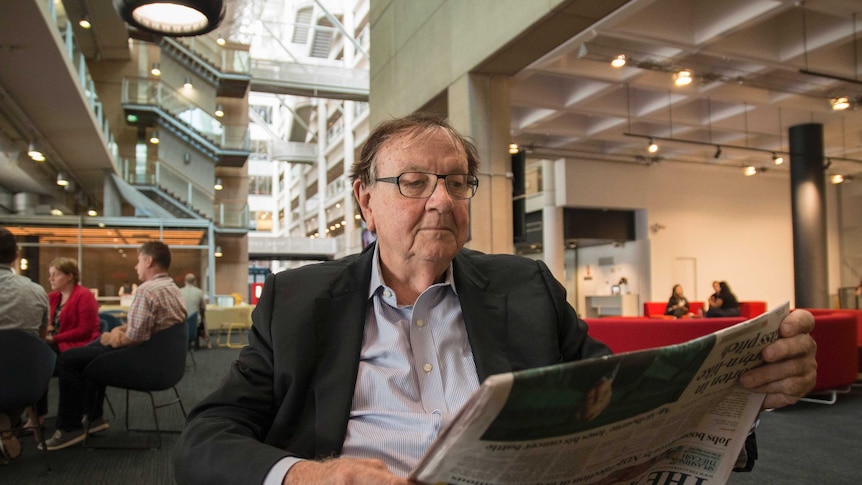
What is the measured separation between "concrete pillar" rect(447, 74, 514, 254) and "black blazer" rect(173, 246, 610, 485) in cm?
552

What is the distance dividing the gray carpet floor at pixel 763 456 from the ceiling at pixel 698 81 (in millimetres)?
4394

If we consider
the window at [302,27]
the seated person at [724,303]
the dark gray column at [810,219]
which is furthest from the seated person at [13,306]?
the window at [302,27]

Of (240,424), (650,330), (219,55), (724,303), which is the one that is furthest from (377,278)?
(219,55)

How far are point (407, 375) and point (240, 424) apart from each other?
0.33m

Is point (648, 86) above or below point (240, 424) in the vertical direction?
above

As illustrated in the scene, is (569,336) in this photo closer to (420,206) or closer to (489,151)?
(420,206)

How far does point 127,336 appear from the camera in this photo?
154 inches

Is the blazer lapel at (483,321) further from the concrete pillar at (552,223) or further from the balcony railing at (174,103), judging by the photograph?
the balcony railing at (174,103)

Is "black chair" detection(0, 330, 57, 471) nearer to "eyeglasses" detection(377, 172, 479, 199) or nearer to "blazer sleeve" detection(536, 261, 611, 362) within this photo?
"eyeglasses" detection(377, 172, 479, 199)

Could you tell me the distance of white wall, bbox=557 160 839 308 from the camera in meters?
15.6

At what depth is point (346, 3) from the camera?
99.6 ft

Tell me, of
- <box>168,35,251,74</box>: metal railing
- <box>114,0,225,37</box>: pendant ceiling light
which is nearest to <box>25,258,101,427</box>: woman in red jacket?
<box>114,0,225,37</box>: pendant ceiling light

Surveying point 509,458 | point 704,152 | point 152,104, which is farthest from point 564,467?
point 152,104

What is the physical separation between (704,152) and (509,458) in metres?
16.8
